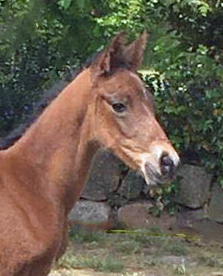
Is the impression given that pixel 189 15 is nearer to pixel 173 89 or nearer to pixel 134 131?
pixel 173 89

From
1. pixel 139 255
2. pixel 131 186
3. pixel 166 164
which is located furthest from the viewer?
pixel 131 186

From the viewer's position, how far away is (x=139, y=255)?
7.88 meters

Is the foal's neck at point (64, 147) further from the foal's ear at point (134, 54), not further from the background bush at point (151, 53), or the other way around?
the background bush at point (151, 53)

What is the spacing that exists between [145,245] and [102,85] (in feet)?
12.9

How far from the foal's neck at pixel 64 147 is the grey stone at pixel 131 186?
4108 millimetres

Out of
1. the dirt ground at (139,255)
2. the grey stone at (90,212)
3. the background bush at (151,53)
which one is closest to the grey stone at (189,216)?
the dirt ground at (139,255)

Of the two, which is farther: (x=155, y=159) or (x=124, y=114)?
(x=124, y=114)

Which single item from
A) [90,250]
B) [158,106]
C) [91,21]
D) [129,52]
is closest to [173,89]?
[158,106]

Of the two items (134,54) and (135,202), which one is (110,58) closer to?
(134,54)

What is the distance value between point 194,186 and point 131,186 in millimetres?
594

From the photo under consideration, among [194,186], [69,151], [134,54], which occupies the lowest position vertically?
[194,186]

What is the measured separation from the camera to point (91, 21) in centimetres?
816

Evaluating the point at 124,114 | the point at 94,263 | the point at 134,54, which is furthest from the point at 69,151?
the point at 94,263

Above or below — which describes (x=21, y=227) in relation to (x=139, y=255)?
above
